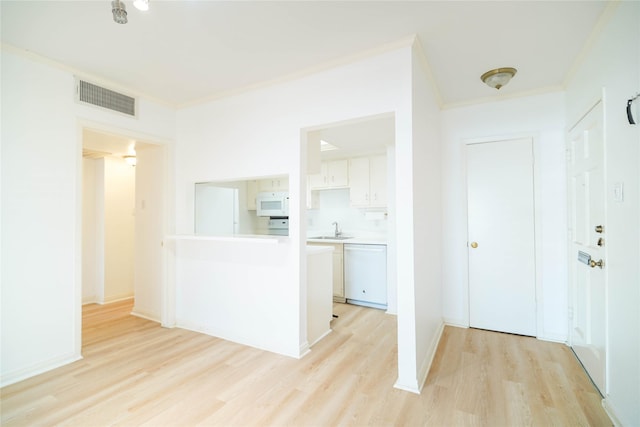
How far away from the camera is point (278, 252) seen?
9.07 ft

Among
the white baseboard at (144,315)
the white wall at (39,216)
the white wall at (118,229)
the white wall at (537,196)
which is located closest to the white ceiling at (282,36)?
the white wall at (39,216)

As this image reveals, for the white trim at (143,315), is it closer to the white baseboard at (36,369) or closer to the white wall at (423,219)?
the white baseboard at (36,369)

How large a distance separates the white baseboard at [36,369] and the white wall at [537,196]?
387 cm

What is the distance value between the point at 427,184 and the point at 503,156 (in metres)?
1.26

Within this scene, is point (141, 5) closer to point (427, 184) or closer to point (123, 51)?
point (123, 51)

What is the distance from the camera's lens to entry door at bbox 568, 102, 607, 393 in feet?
6.64

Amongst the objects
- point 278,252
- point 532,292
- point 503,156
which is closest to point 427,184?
point 503,156

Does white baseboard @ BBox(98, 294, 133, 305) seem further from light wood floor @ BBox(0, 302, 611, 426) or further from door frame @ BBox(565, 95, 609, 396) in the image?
door frame @ BBox(565, 95, 609, 396)

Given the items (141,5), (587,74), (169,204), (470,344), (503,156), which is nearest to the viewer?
(141,5)

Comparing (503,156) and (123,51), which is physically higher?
(123,51)

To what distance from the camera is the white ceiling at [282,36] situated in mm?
1868

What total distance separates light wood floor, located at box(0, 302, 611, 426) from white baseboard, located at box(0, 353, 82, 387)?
65 millimetres

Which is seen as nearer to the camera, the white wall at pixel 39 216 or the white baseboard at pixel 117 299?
the white wall at pixel 39 216

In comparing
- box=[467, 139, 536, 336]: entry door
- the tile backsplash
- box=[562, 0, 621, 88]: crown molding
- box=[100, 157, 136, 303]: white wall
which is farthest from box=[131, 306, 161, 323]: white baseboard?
box=[562, 0, 621, 88]: crown molding
